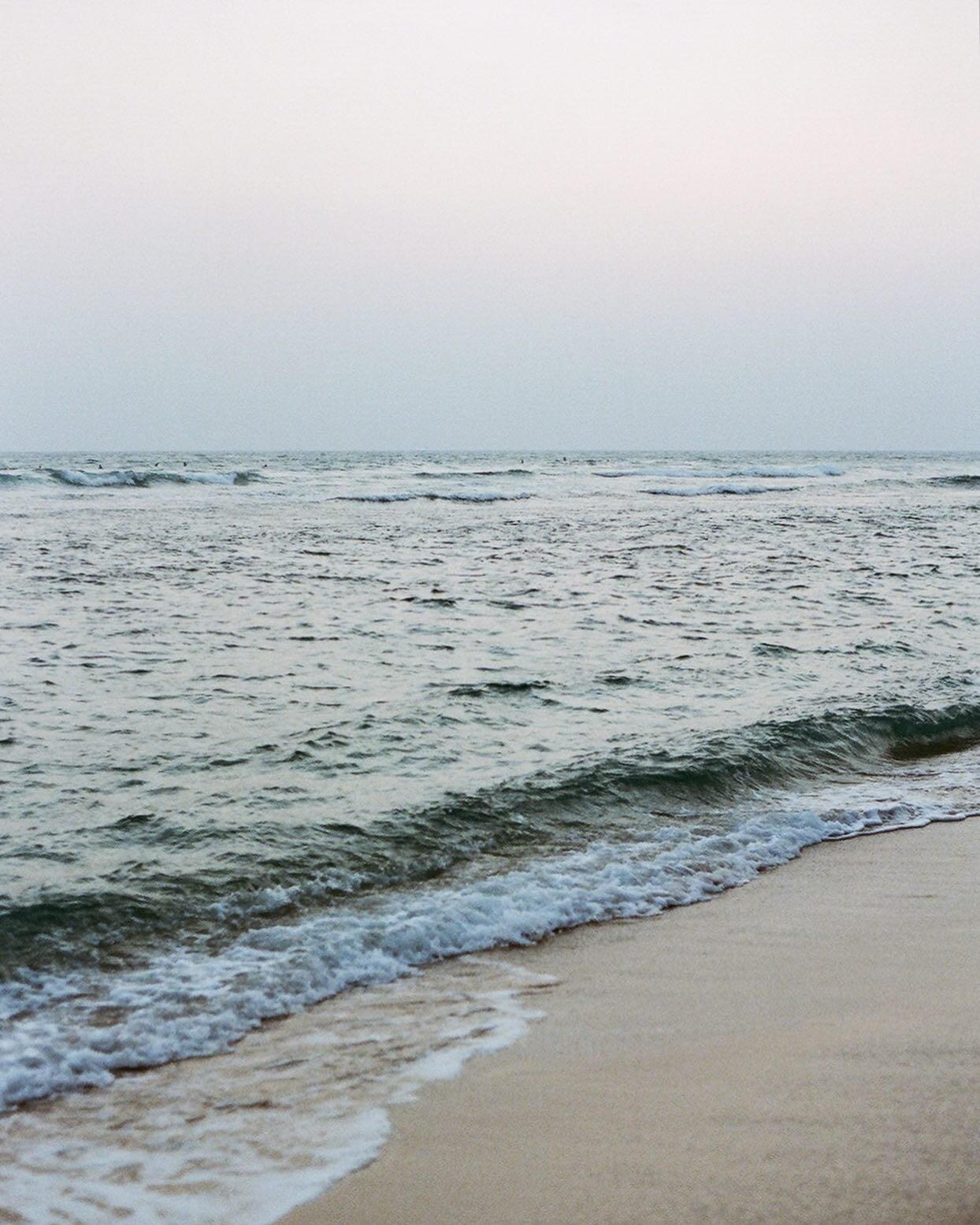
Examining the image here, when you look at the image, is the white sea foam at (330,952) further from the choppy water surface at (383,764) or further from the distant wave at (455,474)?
the distant wave at (455,474)

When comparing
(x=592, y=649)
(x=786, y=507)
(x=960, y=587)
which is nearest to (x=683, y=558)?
(x=960, y=587)

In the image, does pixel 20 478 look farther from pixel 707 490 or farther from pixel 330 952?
pixel 330 952

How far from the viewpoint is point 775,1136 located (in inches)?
108

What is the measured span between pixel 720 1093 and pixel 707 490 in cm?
4055

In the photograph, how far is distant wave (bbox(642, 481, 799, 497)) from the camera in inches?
1603

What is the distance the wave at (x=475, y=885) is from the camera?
353 cm

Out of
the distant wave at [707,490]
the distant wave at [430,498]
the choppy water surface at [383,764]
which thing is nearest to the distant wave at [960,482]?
the distant wave at [707,490]

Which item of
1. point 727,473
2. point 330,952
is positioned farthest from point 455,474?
point 330,952

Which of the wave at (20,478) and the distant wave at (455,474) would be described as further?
the distant wave at (455,474)

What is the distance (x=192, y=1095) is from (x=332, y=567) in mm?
12623

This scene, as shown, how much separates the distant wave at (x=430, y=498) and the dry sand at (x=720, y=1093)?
99.9 feet

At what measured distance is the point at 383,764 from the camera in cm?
635

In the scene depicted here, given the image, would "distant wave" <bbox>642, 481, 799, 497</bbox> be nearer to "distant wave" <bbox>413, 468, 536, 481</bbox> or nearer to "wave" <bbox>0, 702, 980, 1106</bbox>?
"distant wave" <bbox>413, 468, 536, 481</bbox>

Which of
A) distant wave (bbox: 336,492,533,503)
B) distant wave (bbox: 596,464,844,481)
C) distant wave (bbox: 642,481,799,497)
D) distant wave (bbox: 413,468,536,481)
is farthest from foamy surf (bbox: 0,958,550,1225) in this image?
distant wave (bbox: 596,464,844,481)
